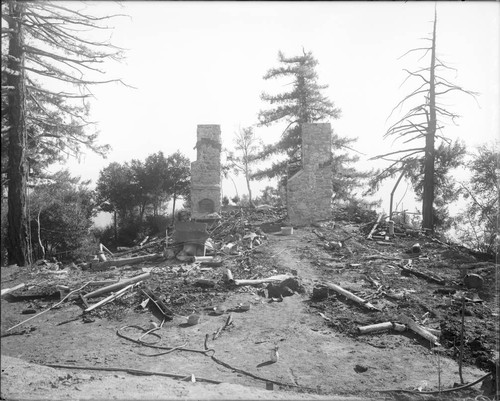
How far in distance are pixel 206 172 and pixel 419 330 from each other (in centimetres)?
1178

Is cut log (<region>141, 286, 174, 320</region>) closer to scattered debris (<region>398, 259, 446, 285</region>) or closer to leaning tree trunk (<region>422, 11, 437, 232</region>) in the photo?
scattered debris (<region>398, 259, 446, 285</region>)

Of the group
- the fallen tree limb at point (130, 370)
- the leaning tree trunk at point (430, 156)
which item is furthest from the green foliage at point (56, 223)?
the leaning tree trunk at point (430, 156)

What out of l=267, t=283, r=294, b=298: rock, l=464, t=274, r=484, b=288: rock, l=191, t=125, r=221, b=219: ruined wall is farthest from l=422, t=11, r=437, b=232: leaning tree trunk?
l=267, t=283, r=294, b=298: rock

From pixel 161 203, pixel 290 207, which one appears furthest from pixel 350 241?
pixel 161 203

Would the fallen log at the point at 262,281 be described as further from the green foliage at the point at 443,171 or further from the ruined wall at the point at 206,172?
the green foliage at the point at 443,171

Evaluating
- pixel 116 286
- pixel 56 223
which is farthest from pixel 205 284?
pixel 56 223

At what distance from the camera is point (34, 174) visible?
1530 centimetres

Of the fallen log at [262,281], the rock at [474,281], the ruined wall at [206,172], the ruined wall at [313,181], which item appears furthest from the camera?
the ruined wall at [206,172]

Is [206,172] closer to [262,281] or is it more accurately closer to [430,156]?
[262,281]

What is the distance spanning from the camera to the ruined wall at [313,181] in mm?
15695

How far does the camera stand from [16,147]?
5648 mm

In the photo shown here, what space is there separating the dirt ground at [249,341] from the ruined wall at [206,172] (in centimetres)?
696

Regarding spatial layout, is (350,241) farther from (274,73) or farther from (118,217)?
(274,73)

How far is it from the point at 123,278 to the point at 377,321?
521cm
